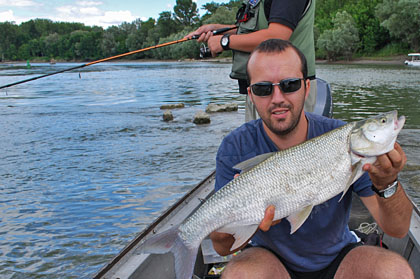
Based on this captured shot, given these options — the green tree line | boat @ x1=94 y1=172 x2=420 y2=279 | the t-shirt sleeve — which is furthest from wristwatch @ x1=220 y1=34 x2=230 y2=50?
the green tree line

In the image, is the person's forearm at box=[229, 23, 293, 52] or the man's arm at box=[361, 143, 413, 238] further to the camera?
the person's forearm at box=[229, 23, 293, 52]

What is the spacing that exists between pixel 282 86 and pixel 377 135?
72cm

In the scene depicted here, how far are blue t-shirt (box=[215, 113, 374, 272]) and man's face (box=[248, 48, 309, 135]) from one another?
0.18m

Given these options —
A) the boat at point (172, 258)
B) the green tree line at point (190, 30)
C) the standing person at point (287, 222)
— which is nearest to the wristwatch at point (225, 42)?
the standing person at point (287, 222)

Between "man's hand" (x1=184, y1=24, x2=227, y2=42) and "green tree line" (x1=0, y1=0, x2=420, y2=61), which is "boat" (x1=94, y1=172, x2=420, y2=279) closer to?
"man's hand" (x1=184, y1=24, x2=227, y2=42)

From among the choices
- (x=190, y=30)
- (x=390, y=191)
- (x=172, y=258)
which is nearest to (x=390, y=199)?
(x=390, y=191)

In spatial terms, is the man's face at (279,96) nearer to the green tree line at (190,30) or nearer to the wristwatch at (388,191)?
the wristwatch at (388,191)

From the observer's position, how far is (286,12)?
3537mm

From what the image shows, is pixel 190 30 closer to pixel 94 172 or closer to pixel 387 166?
pixel 94 172

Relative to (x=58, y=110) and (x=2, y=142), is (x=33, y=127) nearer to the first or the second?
(x=2, y=142)

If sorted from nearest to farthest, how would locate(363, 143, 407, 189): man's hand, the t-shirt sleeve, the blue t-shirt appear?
1. locate(363, 143, 407, 189): man's hand
2. the blue t-shirt
3. the t-shirt sleeve

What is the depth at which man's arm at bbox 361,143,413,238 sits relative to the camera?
7.14 ft

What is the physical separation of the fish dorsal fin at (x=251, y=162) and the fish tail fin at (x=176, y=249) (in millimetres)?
593

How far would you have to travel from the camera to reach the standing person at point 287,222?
8.15 feet
